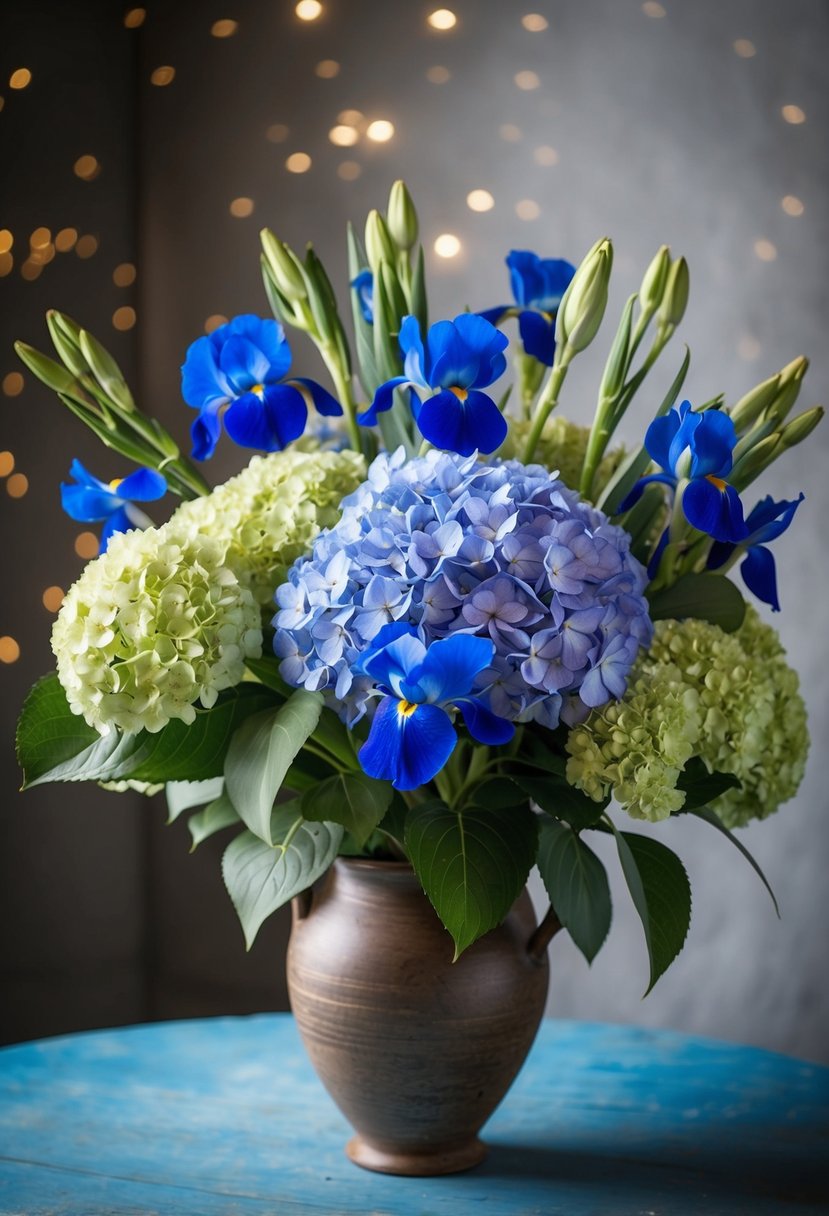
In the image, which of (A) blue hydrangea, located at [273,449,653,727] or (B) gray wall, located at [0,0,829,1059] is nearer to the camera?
(A) blue hydrangea, located at [273,449,653,727]

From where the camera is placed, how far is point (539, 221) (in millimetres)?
1715

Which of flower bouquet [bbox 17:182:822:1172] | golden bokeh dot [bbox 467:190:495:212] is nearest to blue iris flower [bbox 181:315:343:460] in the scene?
flower bouquet [bbox 17:182:822:1172]

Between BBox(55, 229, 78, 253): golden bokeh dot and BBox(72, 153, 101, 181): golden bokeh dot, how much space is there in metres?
0.08

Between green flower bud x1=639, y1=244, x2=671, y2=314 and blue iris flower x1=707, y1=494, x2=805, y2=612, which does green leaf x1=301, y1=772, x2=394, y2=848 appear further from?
green flower bud x1=639, y1=244, x2=671, y2=314

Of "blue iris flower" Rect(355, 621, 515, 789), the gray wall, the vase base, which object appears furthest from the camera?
the gray wall

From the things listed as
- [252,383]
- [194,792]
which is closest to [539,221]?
[252,383]

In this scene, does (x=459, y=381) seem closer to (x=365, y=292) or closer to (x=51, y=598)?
(x=365, y=292)

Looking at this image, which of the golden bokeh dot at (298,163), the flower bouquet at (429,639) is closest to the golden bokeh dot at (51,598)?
the golden bokeh dot at (298,163)

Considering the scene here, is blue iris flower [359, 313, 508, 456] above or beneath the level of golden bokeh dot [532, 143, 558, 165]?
beneath

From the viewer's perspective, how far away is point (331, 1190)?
91 cm

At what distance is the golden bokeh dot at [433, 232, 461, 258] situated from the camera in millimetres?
1762

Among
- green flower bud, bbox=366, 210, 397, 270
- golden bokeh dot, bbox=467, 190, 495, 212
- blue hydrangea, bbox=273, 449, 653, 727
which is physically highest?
golden bokeh dot, bbox=467, 190, 495, 212

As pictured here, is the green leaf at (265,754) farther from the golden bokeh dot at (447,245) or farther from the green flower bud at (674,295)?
the golden bokeh dot at (447,245)

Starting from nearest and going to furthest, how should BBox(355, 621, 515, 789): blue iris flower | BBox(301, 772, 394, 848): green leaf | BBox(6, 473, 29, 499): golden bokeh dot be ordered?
BBox(355, 621, 515, 789): blue iris flower < BBox(301, 772, 394, 848): green leaf < BBox(6, 473, 29, 499): golden bokeh dot
